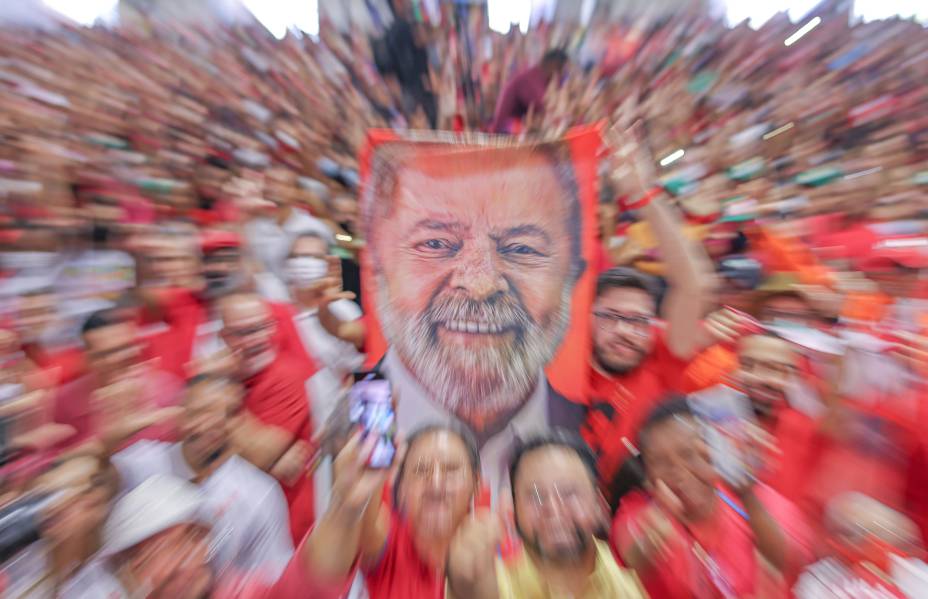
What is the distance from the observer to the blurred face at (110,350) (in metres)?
1.35

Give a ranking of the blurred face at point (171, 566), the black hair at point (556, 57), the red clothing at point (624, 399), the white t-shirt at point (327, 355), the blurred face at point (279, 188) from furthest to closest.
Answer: the black hair at point (556, 57)
the blurred face at point (279, 188)
the white t-shirt at point (327, 355)
the red clothing at point (624, 399)
the blurred face at point (171, 566)

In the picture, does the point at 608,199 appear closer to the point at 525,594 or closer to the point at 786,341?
the point at 786,341

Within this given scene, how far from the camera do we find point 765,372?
1.44m

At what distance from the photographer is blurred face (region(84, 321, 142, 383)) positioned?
1351 mm

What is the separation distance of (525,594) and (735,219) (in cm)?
196

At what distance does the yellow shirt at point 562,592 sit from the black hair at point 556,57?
289 centimetres

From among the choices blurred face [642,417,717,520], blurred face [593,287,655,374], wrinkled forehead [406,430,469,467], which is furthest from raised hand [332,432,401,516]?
blurred face [593,287,655,374]

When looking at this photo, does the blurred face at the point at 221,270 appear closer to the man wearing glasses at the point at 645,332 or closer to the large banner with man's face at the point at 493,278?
the large banner with man's face at the point at 493,278

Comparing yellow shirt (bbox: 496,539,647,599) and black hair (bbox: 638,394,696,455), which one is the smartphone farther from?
black hair (bbox: 638,394,696,455)

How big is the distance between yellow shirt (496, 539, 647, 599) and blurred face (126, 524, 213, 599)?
2.10 ft

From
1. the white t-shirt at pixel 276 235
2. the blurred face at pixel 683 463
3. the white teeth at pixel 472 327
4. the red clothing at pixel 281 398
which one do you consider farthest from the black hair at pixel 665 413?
the white t-shirt at pixel 276 235

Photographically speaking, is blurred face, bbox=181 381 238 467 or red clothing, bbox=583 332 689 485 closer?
blurred face, bbox=181 381 238 467

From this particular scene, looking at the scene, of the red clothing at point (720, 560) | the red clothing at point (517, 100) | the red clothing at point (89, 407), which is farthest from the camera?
the red clothing at point (517, 100)

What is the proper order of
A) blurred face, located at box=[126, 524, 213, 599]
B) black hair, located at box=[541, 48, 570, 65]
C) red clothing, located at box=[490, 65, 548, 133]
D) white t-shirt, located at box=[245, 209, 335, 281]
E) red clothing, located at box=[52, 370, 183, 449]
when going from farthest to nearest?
black hair, located at box=[541, 48, 570, 65], red clothing, located at box=[490, 65, 548, 133], white t-shirt, located at box=[245, 209, 335, 281], red clothing, located at box=[52, 370, 183, 449], blurred face, located at box=[126, 524, 213, 599]
